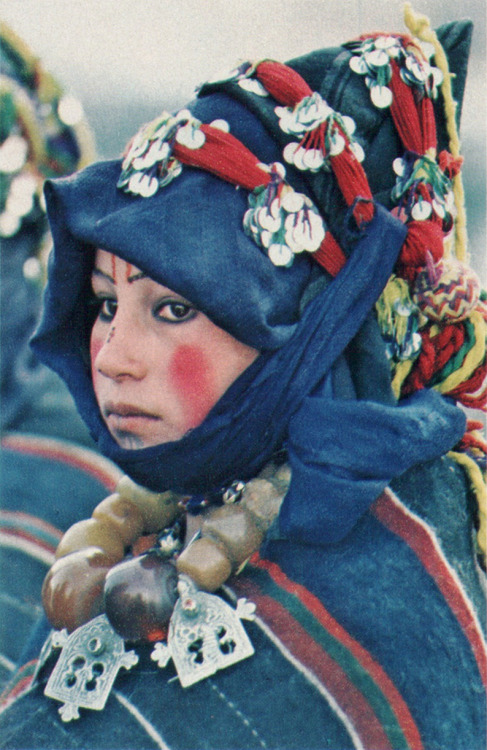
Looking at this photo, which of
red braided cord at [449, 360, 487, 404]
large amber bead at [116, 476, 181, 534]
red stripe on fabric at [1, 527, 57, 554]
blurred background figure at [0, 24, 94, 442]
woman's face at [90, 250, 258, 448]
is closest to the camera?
woman's face at [90, 250, 258, 448]

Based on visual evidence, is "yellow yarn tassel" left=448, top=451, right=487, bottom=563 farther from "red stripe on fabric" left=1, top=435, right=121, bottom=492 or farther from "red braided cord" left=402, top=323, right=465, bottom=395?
"red stripe on fabric" left=1, top=435, right=121, bottom=492

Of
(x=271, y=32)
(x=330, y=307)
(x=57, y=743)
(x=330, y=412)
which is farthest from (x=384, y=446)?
(x=271, y=32)

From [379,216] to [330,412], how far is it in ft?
0.90

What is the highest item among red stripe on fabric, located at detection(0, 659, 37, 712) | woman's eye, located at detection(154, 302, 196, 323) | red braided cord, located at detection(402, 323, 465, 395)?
woman's eye, located at detection(154, 302, 196, 323)

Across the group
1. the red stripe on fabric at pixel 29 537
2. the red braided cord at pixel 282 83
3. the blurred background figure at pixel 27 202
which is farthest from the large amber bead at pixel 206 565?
the blurred background figure at pixel 27 202

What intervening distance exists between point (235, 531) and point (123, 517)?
26cm

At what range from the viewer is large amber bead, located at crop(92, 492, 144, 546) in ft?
4.34

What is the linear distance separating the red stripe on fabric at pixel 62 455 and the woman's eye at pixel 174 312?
0.91m

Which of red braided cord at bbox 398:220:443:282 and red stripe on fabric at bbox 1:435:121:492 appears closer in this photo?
red braided cord at bbox 398:220:443:282

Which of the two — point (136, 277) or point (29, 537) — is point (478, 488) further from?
point (29, 537)

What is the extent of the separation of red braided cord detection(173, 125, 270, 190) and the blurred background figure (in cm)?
112

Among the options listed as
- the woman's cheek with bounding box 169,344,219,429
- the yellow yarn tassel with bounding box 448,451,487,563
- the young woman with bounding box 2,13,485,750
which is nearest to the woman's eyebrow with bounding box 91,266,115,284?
the young woman with bounding box 2,13,485,750

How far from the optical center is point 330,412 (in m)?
1.10

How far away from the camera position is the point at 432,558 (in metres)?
1.13
